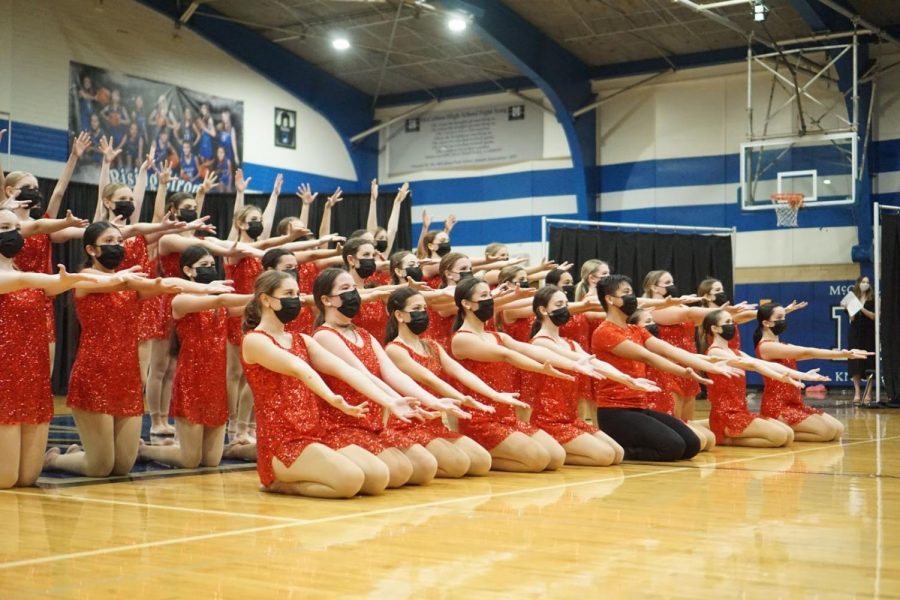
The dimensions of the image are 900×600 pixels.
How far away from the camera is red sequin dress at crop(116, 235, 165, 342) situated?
22.3 feet

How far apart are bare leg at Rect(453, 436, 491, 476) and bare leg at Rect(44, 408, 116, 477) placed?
1794 mm

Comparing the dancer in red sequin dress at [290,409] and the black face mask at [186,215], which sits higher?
the black face mask at [186,215]

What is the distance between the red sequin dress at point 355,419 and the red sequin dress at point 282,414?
0.12 metres

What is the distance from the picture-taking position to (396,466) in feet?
18.1

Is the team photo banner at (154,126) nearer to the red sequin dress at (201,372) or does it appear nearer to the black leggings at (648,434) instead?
the red sequin dress at (201,372)

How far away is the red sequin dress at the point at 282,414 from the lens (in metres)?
5.25

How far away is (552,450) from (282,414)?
1969 millimetres

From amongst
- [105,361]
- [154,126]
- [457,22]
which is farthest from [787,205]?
[105,361]

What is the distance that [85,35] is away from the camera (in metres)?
14.3

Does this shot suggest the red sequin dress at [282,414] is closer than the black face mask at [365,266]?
Yes

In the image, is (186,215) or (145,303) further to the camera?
(186,215)

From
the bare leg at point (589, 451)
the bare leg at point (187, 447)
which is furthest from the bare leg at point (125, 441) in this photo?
the bare leg at point (589, 451)

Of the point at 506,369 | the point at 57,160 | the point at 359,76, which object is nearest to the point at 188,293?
the point at 506,369

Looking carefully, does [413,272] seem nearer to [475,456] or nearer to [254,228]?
[254,228]
